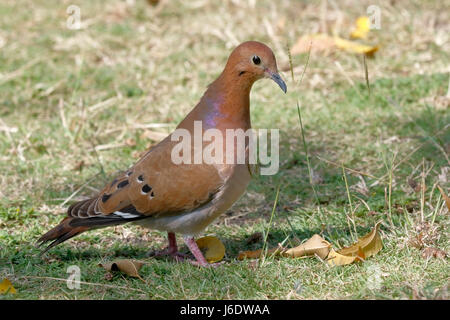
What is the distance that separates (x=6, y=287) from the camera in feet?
11.5

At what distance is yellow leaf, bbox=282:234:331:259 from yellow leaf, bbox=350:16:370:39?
357cm

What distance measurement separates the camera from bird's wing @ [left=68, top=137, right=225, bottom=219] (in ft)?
12.5

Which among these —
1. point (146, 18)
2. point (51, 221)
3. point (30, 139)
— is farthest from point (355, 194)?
point (146, 18)

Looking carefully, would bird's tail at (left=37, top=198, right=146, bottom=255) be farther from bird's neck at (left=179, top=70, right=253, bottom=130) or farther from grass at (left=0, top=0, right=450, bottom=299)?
bird's neck at (left=179, top=70, right=253, bottom=130)

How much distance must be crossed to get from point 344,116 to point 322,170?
2.84 ft

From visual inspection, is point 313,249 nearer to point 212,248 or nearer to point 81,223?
point 212,248

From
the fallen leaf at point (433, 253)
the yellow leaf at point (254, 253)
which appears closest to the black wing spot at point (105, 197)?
the yellow leaf at point (254, 253)

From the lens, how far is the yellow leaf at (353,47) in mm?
6477

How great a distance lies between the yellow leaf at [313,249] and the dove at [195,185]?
422 mm

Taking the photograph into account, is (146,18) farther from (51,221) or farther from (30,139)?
(51,221)

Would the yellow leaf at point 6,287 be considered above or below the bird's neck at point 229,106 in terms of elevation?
below

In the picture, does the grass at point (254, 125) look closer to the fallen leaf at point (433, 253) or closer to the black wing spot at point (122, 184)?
the fallen leaf at point (433, 253)

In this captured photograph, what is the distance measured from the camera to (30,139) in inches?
222

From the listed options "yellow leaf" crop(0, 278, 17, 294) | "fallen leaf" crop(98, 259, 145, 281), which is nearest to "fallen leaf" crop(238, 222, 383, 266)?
"fallen leaf" crop(98, 259, 145, 281)
